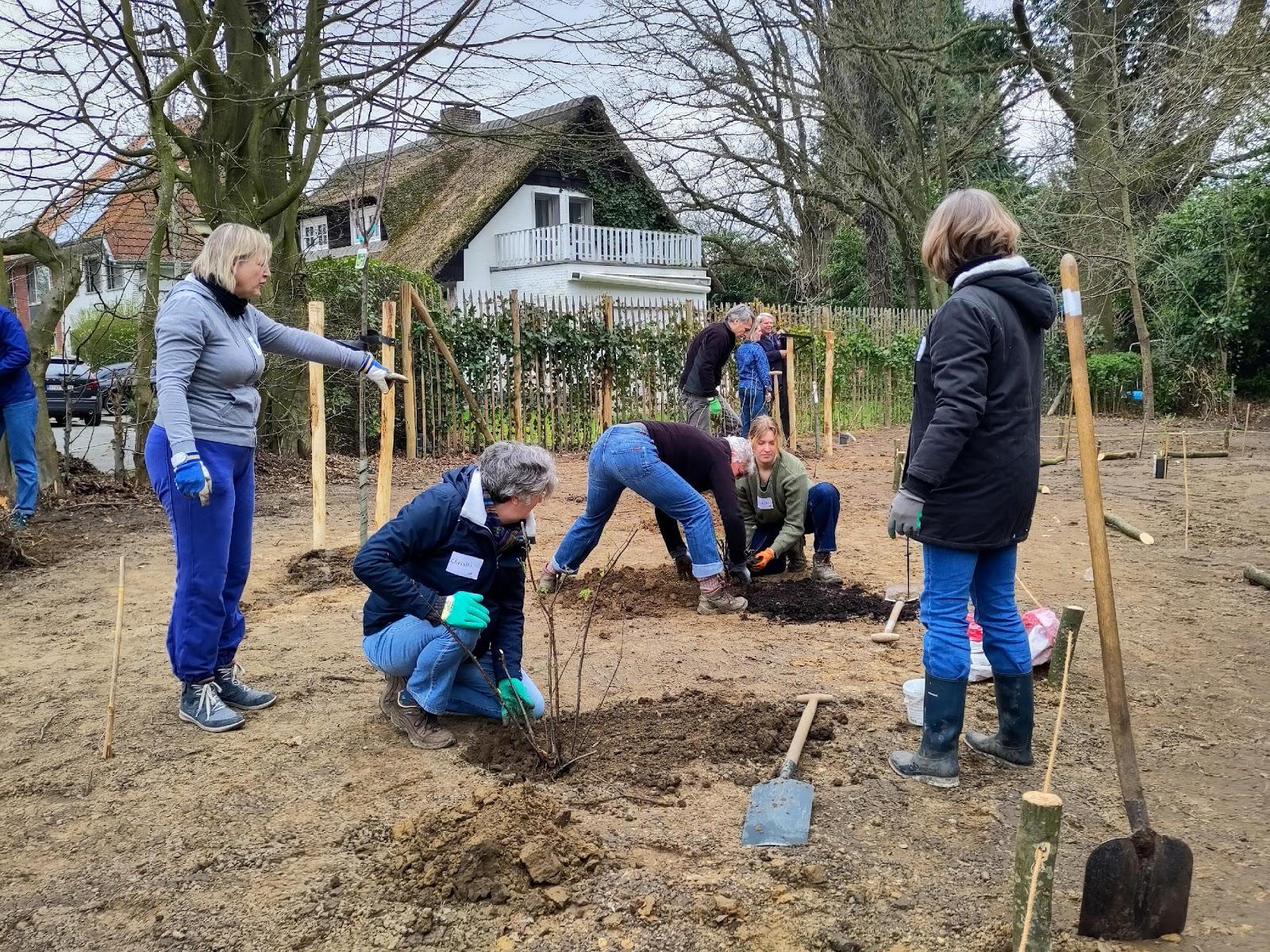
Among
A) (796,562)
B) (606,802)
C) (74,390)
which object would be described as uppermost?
(74,390)

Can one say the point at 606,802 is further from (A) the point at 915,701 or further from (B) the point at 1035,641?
(B) the point at 1035,641

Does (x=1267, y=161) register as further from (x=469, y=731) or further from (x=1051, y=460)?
(x=469, y=731)

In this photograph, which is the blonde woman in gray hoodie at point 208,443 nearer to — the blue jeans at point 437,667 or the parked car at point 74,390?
the blue jeans at point 437,667

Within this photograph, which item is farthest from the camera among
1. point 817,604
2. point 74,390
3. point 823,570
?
point 74,390

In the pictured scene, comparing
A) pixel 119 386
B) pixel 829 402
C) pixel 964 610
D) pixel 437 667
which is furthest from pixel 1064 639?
pixel 829 402

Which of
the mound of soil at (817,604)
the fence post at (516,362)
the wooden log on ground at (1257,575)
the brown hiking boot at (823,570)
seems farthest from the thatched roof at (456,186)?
the wooden log on ground at (1257,575)

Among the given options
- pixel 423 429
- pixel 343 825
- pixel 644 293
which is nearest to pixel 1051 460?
pixel 423 429

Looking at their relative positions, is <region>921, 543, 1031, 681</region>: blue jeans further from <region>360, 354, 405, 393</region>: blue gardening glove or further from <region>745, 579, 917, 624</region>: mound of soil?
<region>360, 354, 405, 393</region>: blue gardening glove

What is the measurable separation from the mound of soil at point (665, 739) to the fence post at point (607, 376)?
10127mm

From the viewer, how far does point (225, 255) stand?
3428 mm

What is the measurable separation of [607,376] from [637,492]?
29.0 feet

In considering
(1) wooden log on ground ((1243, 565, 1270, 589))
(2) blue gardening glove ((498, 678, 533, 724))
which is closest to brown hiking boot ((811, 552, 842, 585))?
(1) wooden log on ground ((1243, 565, 1270, 589))

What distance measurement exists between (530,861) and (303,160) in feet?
32.8

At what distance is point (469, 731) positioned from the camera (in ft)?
11.8
